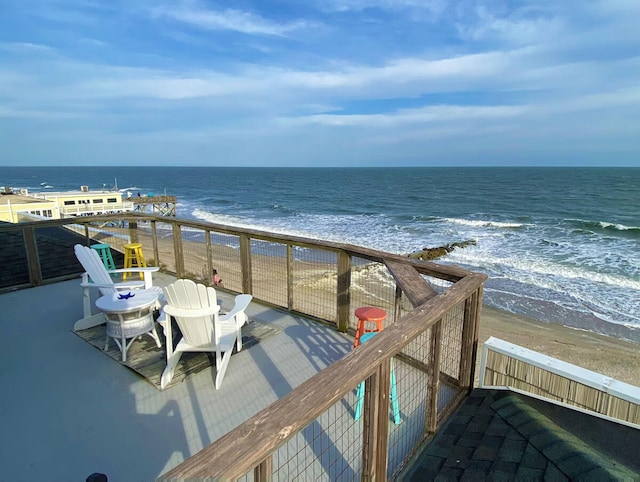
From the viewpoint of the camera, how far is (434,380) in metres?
2.00

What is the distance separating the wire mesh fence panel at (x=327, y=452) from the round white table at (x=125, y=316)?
178 centimetres

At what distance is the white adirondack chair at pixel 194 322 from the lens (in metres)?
2.84

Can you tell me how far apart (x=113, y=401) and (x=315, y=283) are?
7456mm

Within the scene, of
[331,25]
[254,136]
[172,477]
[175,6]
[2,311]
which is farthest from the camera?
[254,136]

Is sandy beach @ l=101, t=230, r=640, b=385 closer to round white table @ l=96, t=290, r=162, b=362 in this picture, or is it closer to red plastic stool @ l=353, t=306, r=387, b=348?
round white table @ l=96, t=290, r=162, b=362

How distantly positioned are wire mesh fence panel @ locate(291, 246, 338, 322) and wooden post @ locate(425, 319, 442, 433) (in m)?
3.97

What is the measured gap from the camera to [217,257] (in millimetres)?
11148

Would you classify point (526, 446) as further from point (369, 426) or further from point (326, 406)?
point (326, 406)

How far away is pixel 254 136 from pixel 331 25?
38.3 metres

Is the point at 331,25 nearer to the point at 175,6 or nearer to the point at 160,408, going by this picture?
the point at 175,6

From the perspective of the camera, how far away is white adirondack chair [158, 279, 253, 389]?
284 cm

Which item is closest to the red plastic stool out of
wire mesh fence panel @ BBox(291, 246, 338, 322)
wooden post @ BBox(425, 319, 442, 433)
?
wooden post @ BBox(425, 319, 442, 433)

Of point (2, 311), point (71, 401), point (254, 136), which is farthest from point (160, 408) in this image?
point (254, 136)

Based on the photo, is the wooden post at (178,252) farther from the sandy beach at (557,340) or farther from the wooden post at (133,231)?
the wooden post at (133,231)
